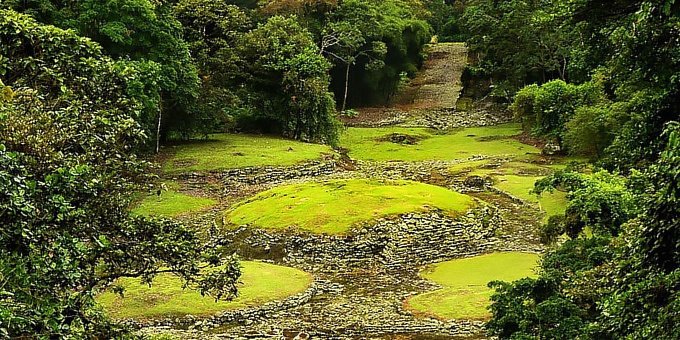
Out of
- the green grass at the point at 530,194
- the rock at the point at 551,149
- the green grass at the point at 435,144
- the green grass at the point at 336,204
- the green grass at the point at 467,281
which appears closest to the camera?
the green grass at the point at 467,281

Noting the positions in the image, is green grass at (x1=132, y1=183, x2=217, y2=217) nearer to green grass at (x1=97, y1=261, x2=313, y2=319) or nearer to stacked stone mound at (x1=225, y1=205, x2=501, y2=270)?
stacked stone mound at (x1=225, y1=205, x2=501, y2=270)

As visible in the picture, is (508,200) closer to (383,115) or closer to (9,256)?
(9,256)

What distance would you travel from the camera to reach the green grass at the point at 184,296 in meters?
16.5

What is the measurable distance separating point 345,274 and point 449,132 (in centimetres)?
2969

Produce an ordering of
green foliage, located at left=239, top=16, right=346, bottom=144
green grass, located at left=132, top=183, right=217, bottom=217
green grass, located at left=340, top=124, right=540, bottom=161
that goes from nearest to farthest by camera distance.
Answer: green grass, located at left=132, top=183, right=217, bottom=217, green foliage, located at left=239, top=16, right=346, bottom=144, green grass, located at left=340, top=124, right=540, bottom=161

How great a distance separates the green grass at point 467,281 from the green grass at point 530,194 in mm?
4584

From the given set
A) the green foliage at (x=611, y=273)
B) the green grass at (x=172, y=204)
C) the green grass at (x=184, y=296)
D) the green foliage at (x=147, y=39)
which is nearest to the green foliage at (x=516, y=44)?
the green foliage at (x=147, y=39)

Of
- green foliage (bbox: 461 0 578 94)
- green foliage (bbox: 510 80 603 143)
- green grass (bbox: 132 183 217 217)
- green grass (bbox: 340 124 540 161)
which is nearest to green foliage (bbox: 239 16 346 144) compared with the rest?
green grass (bbox: 340 124 540 161)

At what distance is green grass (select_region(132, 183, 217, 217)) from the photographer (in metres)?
26.1

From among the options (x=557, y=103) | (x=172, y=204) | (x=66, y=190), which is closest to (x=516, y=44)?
(x=557, y=103)

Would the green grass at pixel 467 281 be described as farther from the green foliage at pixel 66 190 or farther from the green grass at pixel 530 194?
the green foliage at pixel 66 190

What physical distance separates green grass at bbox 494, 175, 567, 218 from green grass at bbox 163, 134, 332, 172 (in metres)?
9.26

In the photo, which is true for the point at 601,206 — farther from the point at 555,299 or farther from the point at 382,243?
the point at 382,243

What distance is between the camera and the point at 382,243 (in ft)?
72.0
